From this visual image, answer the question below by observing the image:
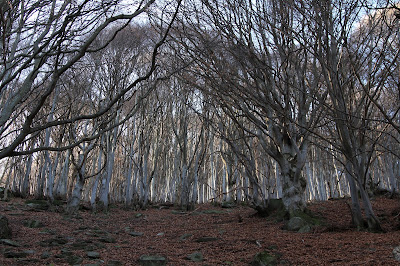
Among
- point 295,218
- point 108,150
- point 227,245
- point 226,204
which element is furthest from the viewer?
point 226,204

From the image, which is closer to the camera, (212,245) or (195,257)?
(195,257)

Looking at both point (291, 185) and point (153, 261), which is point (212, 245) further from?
point (291, 185)

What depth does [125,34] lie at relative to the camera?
1108cm

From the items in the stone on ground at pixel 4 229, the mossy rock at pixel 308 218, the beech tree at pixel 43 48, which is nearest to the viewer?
the beech tree at pixel 43 48

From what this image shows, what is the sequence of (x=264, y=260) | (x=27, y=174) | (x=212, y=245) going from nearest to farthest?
(x=264, y=260) < (x=212, y=245) < (x=27, y=174)

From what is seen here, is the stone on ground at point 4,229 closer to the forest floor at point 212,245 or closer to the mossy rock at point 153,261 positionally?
the forest floor at point 212,245

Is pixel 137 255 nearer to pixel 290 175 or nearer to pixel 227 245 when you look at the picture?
pixel 227 245

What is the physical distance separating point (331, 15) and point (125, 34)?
27.4 ft

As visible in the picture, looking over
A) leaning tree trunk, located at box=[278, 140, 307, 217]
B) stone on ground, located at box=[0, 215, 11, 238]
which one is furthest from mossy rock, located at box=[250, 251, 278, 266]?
stone on ground, located at box=[0, 215, 11, 238]

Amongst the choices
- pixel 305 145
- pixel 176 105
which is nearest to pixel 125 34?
pixel 176 105

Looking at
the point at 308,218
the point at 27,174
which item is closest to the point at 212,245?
the point at 308,218

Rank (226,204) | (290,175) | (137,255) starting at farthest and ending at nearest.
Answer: (226,204)
(290,175)
(137,255)

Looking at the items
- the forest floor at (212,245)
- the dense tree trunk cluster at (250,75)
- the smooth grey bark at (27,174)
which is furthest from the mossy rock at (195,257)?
the smooth grey bark at (27,174)

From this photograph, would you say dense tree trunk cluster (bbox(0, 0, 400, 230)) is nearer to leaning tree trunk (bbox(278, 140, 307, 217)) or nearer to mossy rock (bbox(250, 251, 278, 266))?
leaning tree trunk (bbox(278, 140, 307, 217))
